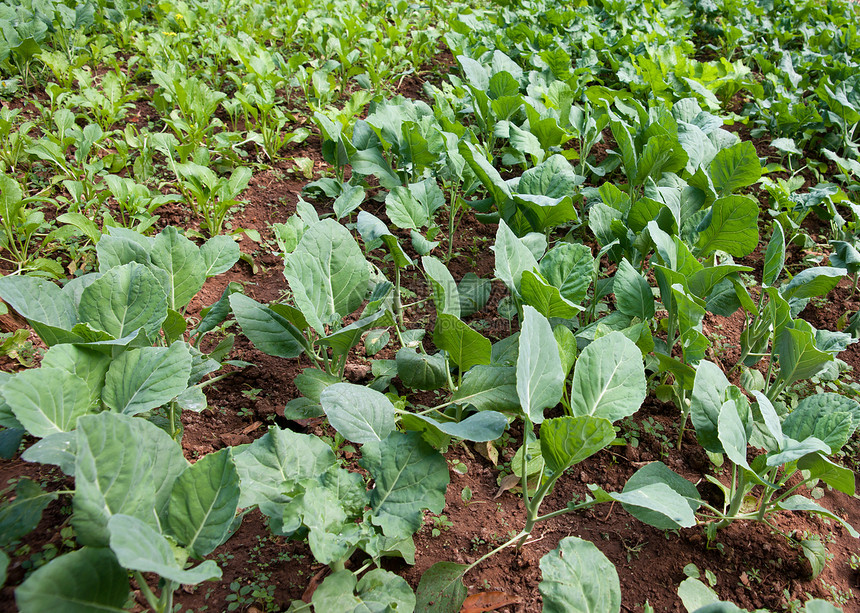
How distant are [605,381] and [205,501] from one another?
1.02m

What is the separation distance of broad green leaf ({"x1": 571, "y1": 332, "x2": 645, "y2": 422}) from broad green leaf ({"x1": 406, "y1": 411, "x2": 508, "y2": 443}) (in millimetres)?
249

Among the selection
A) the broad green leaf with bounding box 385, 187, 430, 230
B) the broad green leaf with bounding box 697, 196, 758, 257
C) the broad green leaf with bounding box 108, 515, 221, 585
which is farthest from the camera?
the broad green leaf with bounding box 385, 187, 430, 230

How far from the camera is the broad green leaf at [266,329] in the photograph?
6.16 ft

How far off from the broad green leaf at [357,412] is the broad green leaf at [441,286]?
0.36 m

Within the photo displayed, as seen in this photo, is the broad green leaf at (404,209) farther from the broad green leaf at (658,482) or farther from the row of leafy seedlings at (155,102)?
the broad green leaf at (658,482)

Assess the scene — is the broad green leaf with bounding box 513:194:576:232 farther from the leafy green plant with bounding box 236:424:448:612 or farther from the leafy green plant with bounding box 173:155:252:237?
the leafy green plant with bounding box 173:155:252:237

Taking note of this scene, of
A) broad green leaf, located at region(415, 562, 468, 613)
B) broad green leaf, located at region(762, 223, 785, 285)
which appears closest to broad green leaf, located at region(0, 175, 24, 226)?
broad green leaf, located at region(415, 562, 468, 613)

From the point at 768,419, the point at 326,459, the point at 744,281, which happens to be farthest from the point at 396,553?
the point at 744,281

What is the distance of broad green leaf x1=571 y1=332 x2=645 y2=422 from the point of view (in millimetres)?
1620

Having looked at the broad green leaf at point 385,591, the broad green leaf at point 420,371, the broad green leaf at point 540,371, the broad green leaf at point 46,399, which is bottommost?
the broad green leaf at point 385,591

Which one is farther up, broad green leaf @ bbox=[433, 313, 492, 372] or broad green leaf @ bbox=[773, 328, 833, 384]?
broad green leaf @ bbox=[433, 313, 492, 372]

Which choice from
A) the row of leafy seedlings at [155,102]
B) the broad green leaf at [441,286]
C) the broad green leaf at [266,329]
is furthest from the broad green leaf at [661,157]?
the broad green leaf at [266,329]

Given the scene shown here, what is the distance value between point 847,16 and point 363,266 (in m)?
7.20

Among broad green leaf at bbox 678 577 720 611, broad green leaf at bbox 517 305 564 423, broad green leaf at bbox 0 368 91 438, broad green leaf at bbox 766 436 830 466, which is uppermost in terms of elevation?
broad green leaf at bbox 0 368 91 438
